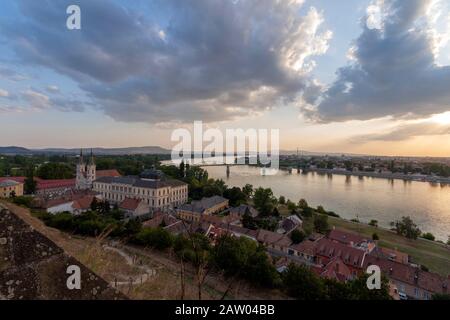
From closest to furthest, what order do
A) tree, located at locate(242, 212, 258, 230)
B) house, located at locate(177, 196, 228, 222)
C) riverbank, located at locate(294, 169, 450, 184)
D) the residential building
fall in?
1. tree, located at locate(242, 212, 258, 230)
2. house, located at locate(177, 196, 228, 222)
3. the residential building
4. riverbank, located at locate(294, 169, 450, 184)

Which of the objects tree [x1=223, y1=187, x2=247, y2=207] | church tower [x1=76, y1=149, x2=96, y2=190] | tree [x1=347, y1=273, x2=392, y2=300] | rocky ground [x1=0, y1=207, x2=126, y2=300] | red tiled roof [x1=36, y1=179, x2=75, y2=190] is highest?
rocky ground [x1=0, y1=207, x2=126, y2=300]

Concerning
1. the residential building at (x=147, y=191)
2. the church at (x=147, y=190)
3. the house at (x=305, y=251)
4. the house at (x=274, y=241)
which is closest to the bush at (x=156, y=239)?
the house at (x=274, y=241)

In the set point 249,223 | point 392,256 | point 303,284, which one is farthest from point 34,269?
point 249,223

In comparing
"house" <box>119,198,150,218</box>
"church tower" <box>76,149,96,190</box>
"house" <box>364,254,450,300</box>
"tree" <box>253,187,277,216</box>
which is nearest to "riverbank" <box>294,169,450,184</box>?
"tree" <box>253,187,277,216</box>

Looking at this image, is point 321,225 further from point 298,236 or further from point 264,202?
point 264,202

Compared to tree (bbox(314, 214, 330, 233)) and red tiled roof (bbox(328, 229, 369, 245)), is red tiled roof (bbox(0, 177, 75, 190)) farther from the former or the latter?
red tiled roof (bbox(328, 229, 369, 245))

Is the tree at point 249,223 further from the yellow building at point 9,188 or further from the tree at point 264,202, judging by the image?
the yellow building at point 9,188

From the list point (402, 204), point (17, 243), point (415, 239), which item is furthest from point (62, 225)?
point (402, 204)

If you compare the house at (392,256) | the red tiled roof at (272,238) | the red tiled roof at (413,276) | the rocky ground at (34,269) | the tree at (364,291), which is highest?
the rocky ground at (34,269)
